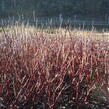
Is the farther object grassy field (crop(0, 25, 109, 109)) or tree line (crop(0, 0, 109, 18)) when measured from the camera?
tree line (crop(0, 0, 109, 18))

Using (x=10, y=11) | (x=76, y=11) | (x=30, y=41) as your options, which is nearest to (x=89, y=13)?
(x=76, y=11)

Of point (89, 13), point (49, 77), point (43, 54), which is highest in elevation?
point (43, 54)

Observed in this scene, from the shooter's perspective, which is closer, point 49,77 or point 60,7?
point 49,77

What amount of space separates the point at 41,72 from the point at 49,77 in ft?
0.39

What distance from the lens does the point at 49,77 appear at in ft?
12.6

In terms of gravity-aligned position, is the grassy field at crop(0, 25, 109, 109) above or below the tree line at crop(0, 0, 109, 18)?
above

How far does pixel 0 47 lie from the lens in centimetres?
443

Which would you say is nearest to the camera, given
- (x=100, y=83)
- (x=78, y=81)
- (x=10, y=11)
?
(x=78, y=81)

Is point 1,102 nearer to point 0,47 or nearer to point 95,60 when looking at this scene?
point 0,47

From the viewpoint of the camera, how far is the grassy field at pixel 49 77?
3.74 metres

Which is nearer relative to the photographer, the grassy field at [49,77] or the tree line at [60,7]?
the grassy field at [49,77]

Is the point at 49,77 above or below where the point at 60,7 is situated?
above

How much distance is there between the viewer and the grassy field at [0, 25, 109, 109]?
3744 millimetres

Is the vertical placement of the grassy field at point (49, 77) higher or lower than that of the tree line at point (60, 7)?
higher
